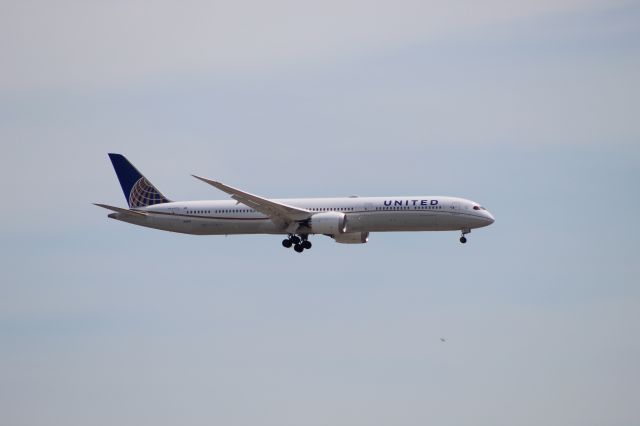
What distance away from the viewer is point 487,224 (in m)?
92.5

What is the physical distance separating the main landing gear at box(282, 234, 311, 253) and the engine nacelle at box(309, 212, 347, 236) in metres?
2.61

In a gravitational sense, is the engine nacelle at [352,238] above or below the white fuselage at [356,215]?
below

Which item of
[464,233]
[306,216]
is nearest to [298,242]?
[306,216]

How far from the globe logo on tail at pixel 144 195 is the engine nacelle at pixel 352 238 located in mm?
14953

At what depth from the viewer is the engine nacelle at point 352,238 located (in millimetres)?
96425

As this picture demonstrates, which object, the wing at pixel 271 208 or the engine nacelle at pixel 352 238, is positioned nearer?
the wing at pixel 271 208

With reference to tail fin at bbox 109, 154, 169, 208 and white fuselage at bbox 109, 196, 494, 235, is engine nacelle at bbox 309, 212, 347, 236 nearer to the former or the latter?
white fuselage at bbox 109, 196, 494, 235

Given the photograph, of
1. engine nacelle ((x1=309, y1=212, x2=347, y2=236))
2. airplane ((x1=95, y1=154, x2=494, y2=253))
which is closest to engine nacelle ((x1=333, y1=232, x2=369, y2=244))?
airplane ((x1=95, y1=154, x2=494, y2=253))

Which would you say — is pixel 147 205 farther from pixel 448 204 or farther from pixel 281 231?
pixel 448 204

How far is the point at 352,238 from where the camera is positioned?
96.8m

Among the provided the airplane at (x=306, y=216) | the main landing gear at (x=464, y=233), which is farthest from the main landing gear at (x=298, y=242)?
the main landing gear at (x=464, y=233)

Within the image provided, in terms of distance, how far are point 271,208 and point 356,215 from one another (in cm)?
635

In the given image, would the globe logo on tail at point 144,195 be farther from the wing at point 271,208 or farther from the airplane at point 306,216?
the wing at point 271,208

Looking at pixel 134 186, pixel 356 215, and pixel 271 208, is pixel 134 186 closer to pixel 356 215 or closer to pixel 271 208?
pixel 271 208
